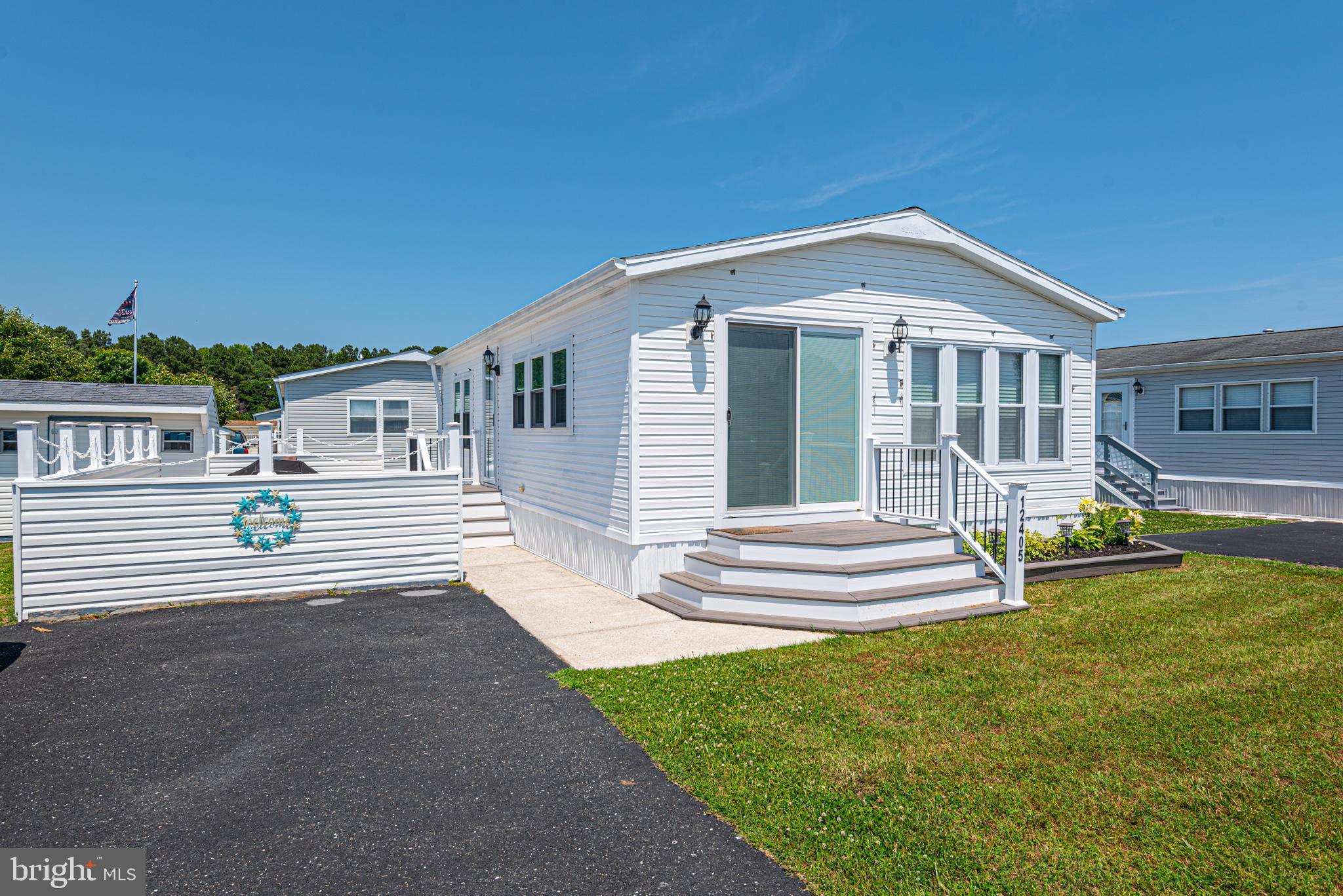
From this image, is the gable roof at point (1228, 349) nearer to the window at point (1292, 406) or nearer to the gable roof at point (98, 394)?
the window at point (1292, 406)

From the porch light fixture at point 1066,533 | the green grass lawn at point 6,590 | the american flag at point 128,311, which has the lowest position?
the green grass lawn at point 6,590

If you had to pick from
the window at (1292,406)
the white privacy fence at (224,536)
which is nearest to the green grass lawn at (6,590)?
the white privacy fence at (224,536)

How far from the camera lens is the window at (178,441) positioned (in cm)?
1834

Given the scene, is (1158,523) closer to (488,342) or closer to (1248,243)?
(1248,243)

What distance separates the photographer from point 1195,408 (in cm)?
1617

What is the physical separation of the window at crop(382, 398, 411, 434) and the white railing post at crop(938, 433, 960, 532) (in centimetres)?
1556

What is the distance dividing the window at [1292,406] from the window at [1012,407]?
9.96 metres

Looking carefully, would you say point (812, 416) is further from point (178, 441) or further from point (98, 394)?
point (178, 441)

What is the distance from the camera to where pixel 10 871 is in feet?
8.54

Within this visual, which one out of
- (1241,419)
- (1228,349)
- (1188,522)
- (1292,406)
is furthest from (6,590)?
(1228,349)

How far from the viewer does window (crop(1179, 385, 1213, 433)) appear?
52.4 ft

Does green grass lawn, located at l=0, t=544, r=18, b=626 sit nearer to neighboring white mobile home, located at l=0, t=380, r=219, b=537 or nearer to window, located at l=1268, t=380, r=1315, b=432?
neighboring white mobile home, located at l=0, t=380, r=219, b=537

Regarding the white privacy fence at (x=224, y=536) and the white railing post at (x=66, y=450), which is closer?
the white privacy fence at (x=224, y=536)

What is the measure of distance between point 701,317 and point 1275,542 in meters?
10.3
